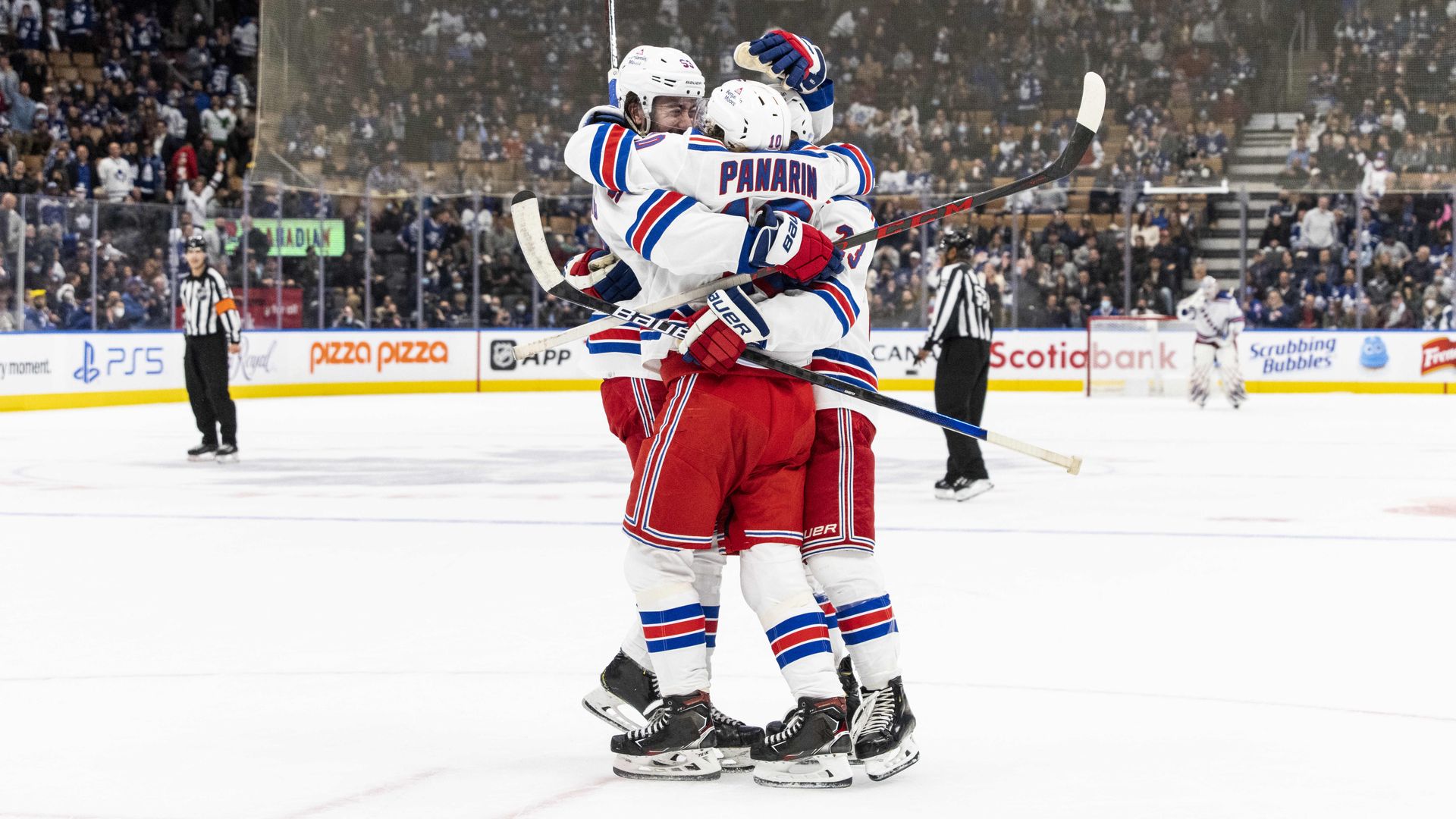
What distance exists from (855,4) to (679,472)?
19.1 metres

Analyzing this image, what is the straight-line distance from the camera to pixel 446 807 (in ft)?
9.41

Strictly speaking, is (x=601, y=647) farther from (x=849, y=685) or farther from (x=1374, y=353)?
(x=1374, y=353)

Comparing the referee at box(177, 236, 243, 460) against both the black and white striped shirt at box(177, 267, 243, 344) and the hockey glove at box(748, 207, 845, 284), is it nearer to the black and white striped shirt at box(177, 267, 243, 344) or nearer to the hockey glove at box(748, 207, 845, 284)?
the black and white striped shirt at box(177, 267, 243, 344)

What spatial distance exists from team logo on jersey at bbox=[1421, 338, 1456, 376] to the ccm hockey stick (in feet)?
53.4

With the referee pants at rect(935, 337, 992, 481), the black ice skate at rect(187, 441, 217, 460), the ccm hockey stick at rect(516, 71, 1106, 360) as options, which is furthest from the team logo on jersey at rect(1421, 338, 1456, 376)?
the ccm hockey stick at rect(516, 71, 1106, 360)

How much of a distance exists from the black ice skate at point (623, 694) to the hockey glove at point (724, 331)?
648 mm

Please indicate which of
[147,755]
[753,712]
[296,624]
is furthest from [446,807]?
[296,624]

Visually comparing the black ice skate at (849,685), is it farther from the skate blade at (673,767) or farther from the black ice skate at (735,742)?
the skate blade at (673,767)

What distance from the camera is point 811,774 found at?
122 inches

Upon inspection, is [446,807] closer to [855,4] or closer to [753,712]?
[753,712]

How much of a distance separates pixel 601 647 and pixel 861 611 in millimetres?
1324

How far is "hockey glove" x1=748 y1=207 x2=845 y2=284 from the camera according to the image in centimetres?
311

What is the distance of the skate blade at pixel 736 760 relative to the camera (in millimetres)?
3283

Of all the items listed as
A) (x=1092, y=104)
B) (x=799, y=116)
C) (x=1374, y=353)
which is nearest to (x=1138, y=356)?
(x=1374, y=353)
